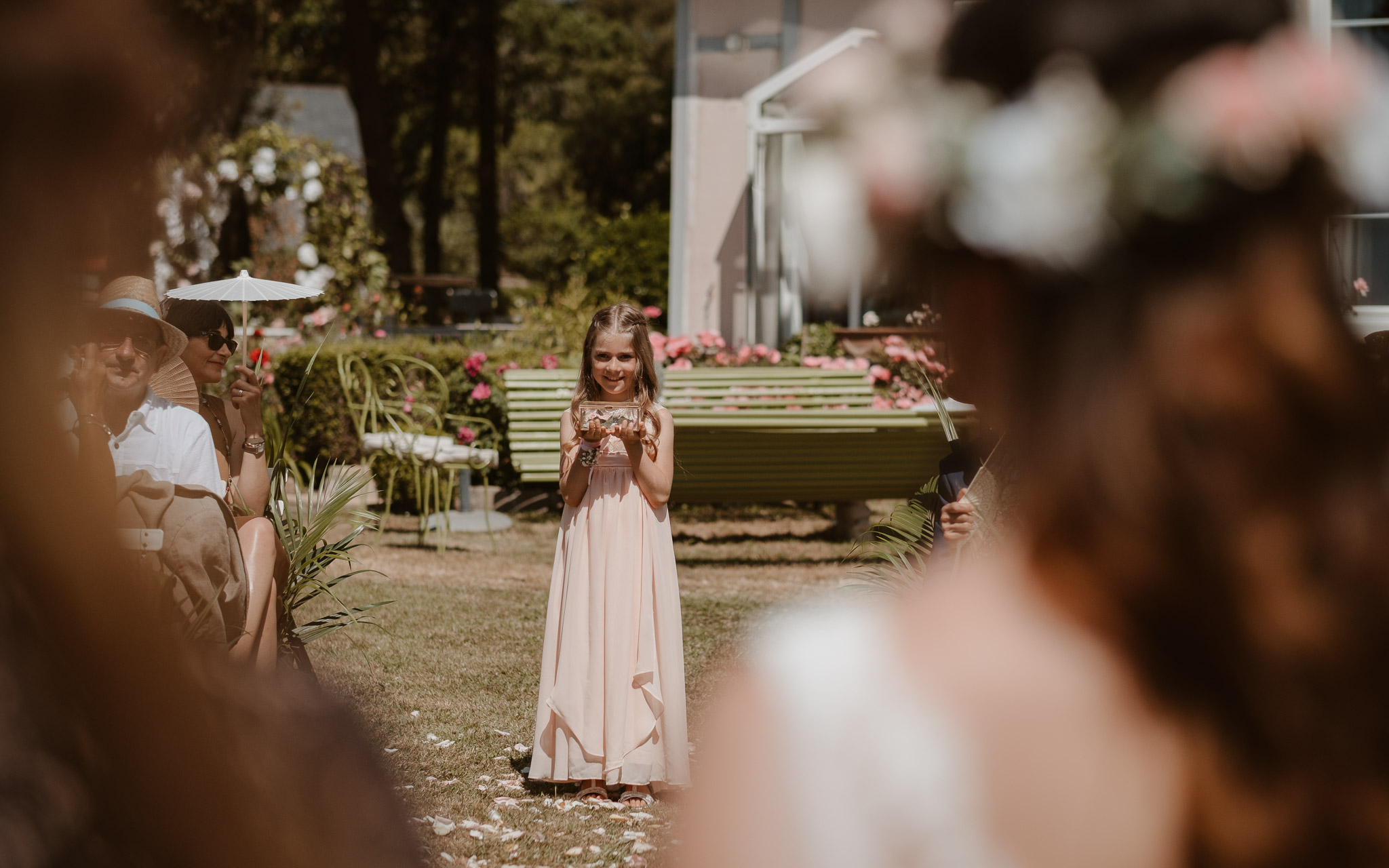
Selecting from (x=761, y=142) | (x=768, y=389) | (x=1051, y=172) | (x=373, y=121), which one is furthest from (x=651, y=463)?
(x=373, y=121)

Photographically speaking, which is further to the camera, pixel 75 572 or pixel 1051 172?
pixel 1051 172

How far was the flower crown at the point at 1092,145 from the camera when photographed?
98 cm

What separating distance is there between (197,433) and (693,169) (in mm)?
10239

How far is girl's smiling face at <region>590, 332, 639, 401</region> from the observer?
5156 millimetres

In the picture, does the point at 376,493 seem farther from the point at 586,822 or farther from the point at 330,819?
the point at 330,819

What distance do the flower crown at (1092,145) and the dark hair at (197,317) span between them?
14.7 feet

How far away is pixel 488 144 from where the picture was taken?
31469mm

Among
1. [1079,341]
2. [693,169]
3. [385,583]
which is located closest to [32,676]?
[1079,341]

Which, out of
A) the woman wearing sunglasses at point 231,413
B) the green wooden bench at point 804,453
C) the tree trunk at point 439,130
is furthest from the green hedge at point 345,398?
the tree trunk at point 439,130

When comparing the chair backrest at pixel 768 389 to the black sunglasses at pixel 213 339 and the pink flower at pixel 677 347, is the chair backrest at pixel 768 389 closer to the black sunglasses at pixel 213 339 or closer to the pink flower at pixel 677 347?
the pink flower at pixel 677 347

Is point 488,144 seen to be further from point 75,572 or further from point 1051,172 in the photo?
point 75,572

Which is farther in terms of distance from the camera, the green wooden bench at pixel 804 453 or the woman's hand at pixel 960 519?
the green wooden bench at pixel 804 453

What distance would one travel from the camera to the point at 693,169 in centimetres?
1384

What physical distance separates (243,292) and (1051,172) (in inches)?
198
